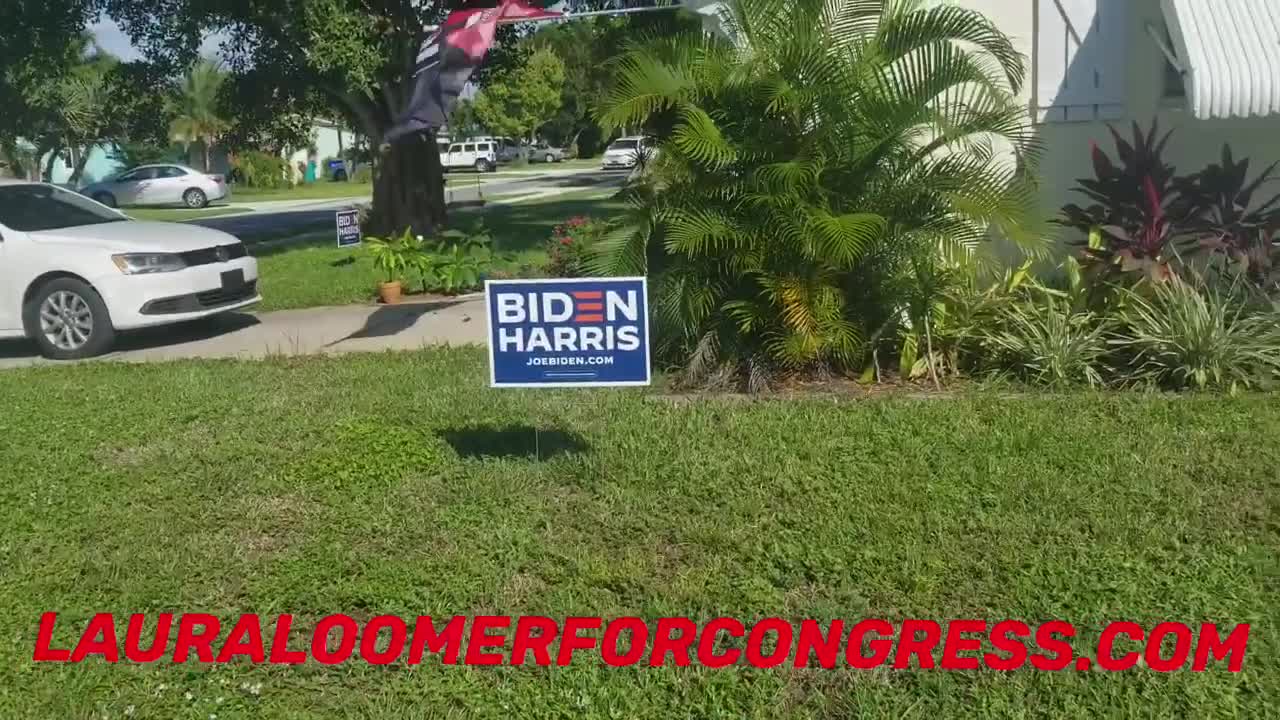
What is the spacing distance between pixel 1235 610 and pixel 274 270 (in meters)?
12.4

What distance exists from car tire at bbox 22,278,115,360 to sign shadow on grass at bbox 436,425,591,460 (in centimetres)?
451

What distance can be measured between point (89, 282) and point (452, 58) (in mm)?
3619

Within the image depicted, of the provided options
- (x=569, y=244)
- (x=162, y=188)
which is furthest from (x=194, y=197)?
(x=569, y=244)

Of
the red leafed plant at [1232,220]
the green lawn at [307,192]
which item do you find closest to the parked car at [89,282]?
the red leafed plant at [1232,220]

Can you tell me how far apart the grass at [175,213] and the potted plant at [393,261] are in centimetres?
1955

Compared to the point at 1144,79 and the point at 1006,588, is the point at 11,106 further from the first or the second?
the point at 1006,588

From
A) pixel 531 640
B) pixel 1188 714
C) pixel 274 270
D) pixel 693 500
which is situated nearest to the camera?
pixel 1188 714

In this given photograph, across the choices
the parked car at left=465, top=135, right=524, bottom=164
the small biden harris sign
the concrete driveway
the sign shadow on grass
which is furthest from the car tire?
the parked car at left=465, top=135, right=524, bottom=164

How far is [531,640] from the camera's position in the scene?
3986mm

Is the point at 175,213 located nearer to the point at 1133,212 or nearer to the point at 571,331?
the point at 1133,212

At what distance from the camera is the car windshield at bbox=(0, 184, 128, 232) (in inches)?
371

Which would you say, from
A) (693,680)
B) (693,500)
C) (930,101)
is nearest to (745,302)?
(930,101)

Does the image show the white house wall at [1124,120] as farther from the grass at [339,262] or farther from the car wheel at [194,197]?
the car wheel at [194,197]

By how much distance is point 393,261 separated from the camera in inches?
440
